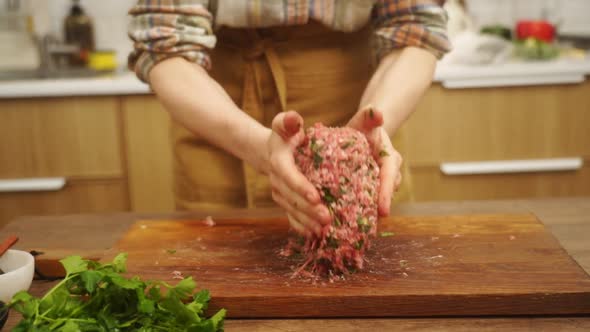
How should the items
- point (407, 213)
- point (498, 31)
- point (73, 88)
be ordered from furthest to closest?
1. point (498, 31)
2. point (73, 88)
3. point (407, 213)

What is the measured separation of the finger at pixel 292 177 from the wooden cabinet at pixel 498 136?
1.53 metres

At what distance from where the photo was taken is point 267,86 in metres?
1.38

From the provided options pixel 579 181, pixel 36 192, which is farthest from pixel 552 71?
pixel 36 192

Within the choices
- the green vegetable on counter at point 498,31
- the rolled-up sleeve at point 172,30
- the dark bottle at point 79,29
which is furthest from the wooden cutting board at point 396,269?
the dark bottle at point 79,29

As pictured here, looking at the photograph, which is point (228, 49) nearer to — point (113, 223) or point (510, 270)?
point (113, 223)

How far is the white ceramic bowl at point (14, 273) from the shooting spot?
833 millimetres

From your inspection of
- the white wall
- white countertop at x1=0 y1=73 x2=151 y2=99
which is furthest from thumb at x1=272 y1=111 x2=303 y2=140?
the white wall

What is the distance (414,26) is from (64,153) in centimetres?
154

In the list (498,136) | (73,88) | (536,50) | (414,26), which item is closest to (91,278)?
(414,26)

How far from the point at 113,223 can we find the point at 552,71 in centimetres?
166

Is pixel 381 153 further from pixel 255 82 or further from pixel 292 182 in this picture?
pixel 255 82

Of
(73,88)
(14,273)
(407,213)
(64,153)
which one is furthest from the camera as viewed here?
(64,153)

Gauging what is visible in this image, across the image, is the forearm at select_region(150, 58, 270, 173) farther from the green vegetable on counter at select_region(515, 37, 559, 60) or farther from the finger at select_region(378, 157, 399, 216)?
the green vegetable on counter at select_region(515, 37, 559, 60)

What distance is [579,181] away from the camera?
2506mm
